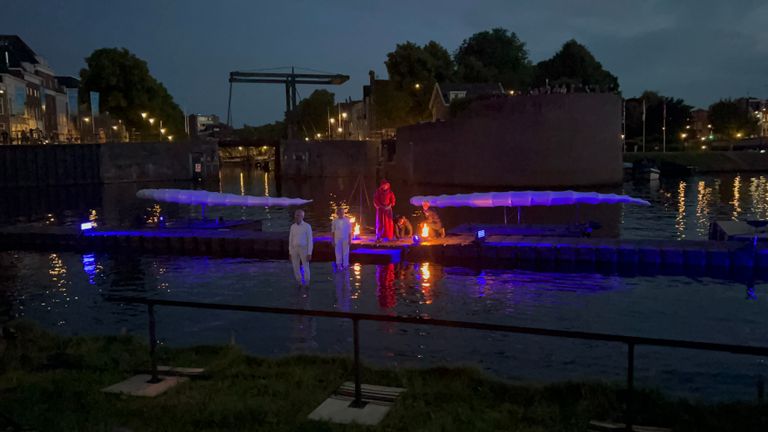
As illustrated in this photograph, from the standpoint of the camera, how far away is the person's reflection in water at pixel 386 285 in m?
19.4

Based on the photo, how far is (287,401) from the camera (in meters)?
8.53

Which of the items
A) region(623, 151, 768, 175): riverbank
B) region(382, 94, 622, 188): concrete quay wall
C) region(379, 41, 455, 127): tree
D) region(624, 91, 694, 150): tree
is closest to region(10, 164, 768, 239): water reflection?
region(382, 94, 622, 188): concrete quay wall

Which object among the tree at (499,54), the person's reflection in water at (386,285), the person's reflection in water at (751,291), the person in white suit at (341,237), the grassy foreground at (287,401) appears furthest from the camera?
the tree at (499,54)

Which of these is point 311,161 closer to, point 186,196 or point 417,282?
point 186,196

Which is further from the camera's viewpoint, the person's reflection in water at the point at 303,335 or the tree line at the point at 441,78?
the tree line at the point at 441,78

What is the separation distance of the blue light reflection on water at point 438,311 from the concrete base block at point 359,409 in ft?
14.4

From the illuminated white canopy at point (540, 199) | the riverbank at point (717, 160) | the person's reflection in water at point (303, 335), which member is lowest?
the person's reflection in water at point (303, 335)

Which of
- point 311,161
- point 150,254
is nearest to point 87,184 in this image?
point 311,161

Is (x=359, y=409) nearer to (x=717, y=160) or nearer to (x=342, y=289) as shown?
(x=342, y=289)

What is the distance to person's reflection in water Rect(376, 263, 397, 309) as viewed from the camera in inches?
765

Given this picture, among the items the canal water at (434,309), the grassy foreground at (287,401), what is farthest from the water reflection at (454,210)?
the grassy foreground at (287,401)

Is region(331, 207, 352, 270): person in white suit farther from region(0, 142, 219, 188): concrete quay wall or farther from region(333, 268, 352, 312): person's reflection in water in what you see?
region(0, 142, 219, 188): concrete quay wall

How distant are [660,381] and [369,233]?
65.1 ft

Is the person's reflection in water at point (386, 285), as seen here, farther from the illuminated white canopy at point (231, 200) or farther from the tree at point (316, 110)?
the tree at point (316, 110)
